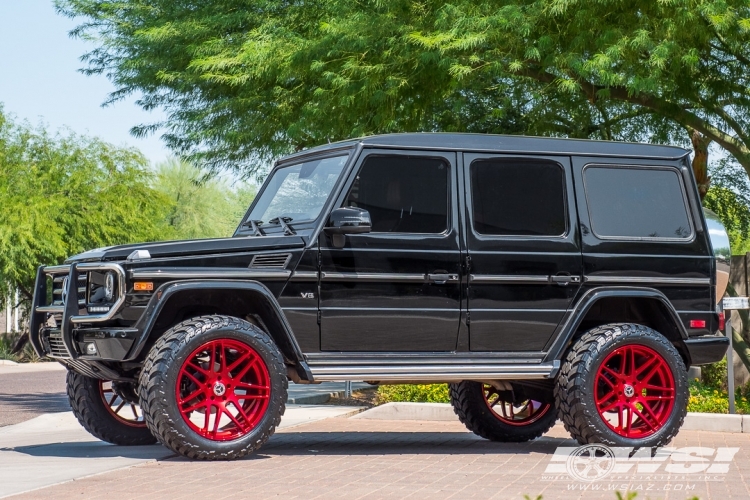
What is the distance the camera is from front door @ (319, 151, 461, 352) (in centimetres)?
862

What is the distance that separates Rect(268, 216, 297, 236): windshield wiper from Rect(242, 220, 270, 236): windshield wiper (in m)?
0.11

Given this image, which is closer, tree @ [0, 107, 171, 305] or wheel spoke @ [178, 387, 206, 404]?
wheel spoke @ [178, 387, 206, 404]

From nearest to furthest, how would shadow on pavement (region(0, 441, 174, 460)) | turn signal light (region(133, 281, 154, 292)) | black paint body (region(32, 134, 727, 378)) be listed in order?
turn signal light (region(133, 281, 154, 292)) → black paint body (region(32, 134, 727, 378)) → shadow on pavement (region(0, 441, 174, 460))

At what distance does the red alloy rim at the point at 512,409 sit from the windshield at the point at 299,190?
8.56 feet

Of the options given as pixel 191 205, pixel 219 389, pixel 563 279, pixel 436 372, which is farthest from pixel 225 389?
pixel 191 205

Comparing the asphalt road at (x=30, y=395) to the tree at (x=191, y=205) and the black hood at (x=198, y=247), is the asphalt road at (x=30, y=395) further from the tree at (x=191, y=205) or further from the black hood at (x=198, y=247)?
the tree at (x=191, y=205)

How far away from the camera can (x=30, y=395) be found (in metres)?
18.8

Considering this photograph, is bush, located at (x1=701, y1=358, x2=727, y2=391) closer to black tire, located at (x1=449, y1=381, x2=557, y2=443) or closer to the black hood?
black tire, located at (x1=449, y1=381, x2=557, y2=443)

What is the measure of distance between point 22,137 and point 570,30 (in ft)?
92.1

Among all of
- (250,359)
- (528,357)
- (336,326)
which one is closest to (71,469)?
(250,359)

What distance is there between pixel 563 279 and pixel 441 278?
102 cm

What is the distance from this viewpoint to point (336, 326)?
28.2 feet

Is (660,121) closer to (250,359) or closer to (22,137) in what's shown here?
(250,359)

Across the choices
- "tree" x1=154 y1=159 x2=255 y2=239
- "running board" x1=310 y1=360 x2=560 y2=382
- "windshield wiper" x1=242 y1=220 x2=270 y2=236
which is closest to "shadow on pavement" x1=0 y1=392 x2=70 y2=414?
Result: "windshield wiper" x1=242 y1=220 x2=270 y2=236
